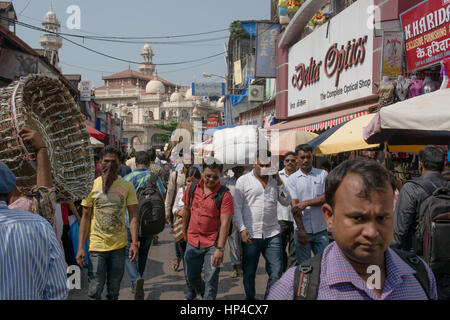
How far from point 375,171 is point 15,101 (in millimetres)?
1899

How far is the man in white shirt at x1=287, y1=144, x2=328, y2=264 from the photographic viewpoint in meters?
5.21

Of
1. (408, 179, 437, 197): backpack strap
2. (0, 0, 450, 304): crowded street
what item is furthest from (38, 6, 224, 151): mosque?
(408, 179, 437, 197): backpack strap

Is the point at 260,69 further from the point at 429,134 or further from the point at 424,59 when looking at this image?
the point at 429,134

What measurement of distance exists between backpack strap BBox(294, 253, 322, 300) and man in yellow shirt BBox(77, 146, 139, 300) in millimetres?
3057

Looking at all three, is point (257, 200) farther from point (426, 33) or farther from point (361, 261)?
point (426, 33)

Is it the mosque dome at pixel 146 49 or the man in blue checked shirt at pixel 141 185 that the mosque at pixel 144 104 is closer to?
the mosque dome at pixel 146 49

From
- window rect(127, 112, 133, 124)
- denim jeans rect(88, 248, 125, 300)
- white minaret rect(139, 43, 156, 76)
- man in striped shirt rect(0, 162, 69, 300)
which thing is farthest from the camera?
white minaret rect(139, 43, 156, 76)

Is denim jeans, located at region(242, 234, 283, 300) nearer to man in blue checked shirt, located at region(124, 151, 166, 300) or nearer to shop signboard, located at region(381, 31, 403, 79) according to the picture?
man in blue checked shirt, located at region(124, 151, 166, 300)

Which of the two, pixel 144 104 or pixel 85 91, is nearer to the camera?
pixel 85 91

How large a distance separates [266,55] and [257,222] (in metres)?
15.2

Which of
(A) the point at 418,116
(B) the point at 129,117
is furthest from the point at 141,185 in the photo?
(B) the point at 129,117

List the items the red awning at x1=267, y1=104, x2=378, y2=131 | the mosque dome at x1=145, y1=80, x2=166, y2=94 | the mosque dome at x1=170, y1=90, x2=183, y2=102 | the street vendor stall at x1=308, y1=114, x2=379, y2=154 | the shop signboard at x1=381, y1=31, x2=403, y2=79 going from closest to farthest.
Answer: the street vendor stall at x1=308, y1=114, x2=379, y2=154, the shop signboard at x1=381, y1=31, x2=403, y2=79, the red awning at x1=267, y1=104, x2=378, y2=131, the mosque dome at x1=170, y1=90, x2=183, y2=102, the mosque dome at x1=145, y1=80, x2=166, y2=94

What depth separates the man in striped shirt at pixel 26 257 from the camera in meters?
1.97

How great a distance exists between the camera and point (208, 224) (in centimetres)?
479
